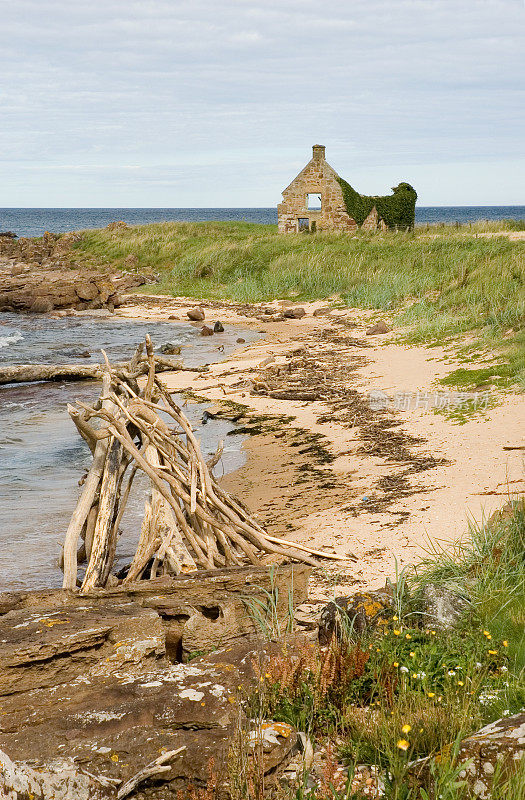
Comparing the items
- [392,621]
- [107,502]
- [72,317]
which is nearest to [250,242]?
[72,317]

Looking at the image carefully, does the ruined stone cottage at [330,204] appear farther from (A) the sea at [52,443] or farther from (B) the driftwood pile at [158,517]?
(B) the driftwood pile at [158,517]

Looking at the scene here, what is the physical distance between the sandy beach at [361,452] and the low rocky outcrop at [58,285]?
14.6m

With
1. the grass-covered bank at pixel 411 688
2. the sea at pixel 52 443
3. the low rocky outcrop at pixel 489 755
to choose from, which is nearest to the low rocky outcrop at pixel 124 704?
the grass-covered bank at pixel 411 688

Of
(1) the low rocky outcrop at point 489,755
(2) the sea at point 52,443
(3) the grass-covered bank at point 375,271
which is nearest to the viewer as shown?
(1) the low rocky outcrop at point 489,755

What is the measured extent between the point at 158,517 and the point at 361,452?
432 centimetres

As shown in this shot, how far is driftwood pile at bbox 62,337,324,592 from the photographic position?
5965 millimetres

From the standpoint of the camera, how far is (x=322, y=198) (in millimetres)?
39062

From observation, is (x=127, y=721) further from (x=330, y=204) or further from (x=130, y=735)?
(x=330, y=204)

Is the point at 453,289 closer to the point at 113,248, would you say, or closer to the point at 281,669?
the point at 281,669

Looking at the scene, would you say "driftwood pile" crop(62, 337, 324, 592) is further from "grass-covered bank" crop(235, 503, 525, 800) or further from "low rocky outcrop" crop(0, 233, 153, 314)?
"low rocky outcrop" crop(0, 233, 153, 314)

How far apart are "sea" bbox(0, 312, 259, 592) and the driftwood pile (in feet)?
2.21

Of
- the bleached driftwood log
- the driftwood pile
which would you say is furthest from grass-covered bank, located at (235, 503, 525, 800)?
the bleached driftwood log

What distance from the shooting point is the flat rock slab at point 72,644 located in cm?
365

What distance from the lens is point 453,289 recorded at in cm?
1961
